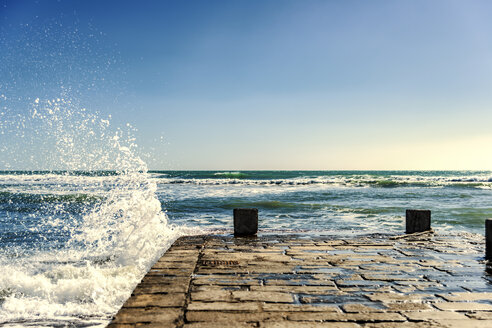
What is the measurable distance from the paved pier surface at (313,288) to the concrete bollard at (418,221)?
5.10 ft

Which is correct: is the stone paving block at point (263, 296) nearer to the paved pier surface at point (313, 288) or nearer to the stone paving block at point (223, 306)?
the paved pier surface at point (313, 288)

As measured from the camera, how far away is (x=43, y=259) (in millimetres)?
7852

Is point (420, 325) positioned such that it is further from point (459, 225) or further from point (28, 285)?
point (459, 225)

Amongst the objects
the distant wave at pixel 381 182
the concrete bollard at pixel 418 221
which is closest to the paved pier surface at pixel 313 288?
the concrete bollard at pixel 418 221

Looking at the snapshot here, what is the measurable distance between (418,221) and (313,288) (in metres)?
4.73

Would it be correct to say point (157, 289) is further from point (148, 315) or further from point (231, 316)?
point (231, 316)

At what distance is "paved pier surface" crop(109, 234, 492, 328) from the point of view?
2.79m

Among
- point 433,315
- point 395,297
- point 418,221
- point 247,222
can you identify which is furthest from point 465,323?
point 418,221

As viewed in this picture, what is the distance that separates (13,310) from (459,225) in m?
12.5

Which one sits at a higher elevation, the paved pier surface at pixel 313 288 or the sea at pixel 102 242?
the paved pier surface at pixel 313 288

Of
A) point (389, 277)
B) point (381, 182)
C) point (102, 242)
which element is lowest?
point (102, 242)

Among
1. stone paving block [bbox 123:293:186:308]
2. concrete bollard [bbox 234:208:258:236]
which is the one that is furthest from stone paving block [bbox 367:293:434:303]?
concrete bollard [bbox 234:208:258:236]

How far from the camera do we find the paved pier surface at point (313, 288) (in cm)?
279

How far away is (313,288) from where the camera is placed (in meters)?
3.55
